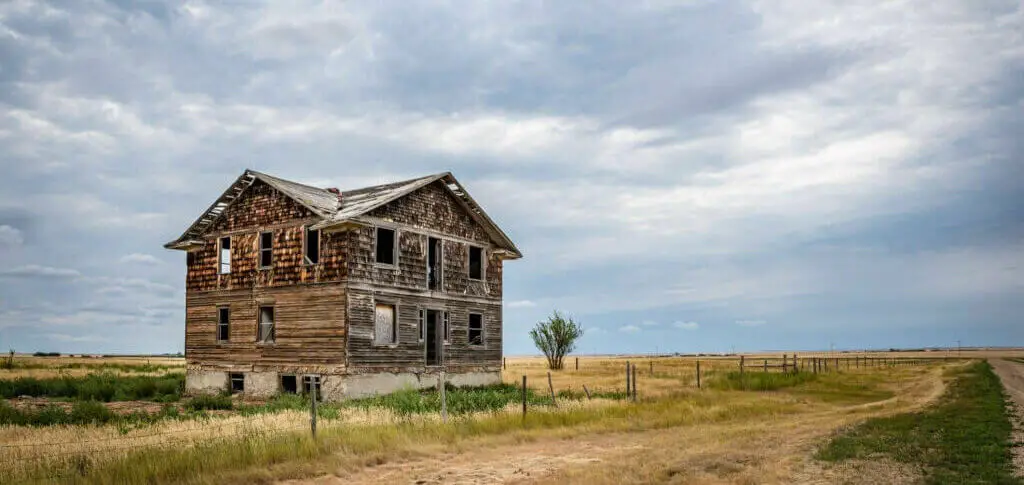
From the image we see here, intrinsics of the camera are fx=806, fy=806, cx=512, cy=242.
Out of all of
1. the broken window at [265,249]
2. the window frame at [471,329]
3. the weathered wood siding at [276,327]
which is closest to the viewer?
the weathered wood siding at [276,327]

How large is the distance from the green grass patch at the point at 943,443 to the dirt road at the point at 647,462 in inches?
22.6

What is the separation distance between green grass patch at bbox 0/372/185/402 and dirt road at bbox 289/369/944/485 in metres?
19.7

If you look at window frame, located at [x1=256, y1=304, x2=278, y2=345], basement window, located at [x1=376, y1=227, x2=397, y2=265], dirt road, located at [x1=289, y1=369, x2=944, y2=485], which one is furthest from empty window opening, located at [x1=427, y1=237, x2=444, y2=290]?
dirt road, located at [x1=289, y1=369, x2=944, y2=485]

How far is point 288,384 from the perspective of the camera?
96.1 feet

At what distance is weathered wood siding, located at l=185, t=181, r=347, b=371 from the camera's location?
2788 cm

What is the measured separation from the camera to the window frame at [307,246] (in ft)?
93.0

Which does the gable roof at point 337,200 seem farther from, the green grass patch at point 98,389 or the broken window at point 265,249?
the green grass patch at point 98,389

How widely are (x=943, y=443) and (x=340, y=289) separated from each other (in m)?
18.9

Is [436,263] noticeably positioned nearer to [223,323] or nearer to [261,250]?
[261,250]

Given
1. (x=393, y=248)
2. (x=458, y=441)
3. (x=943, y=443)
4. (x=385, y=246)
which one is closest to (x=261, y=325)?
(x=385, y=246)

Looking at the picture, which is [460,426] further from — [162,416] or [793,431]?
[162,416]

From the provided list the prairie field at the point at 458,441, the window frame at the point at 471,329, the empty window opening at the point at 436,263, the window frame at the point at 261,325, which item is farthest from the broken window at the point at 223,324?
the window frame at the point at 471,329

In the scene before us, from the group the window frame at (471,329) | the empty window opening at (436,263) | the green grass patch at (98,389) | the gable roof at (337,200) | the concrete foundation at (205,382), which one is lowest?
the green grass patch at (98,389)

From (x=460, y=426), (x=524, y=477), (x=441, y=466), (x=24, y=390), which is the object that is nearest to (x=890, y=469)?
(x=524, y=477)
